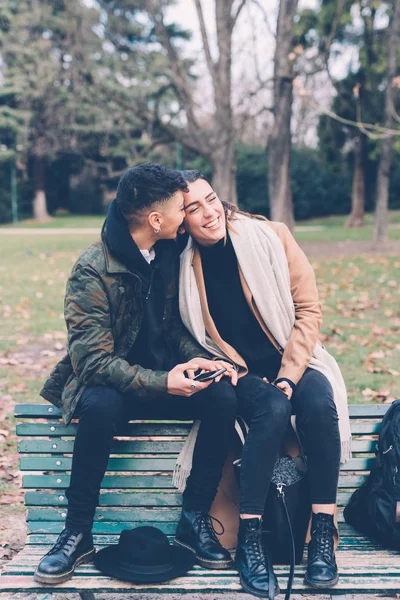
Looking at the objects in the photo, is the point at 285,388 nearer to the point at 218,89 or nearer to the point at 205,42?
the point at 218,89

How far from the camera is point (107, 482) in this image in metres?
3.02

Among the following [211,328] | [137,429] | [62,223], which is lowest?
[62,223]

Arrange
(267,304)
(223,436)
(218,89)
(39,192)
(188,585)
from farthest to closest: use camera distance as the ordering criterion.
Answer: (39,192) → (218,89) → (267,304) → (223,436) → (188,585)

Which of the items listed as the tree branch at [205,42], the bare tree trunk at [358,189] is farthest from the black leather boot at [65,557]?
the bare tree trunk at [358,189]

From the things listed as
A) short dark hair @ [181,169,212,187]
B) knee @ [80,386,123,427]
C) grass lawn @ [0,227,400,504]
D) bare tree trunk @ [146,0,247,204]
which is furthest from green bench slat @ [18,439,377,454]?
bare tree trunk @ [146,0,247,204]

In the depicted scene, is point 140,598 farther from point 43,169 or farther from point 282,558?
point 43,169

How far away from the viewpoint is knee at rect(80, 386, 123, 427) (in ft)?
9.19

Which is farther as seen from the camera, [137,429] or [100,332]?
[137,429]

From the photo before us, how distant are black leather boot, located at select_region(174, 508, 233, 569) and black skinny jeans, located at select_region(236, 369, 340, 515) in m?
0.20

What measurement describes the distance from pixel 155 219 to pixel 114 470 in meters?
1.03

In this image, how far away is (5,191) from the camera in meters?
38.8

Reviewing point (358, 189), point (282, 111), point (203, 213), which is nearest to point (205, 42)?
point (282, 111)

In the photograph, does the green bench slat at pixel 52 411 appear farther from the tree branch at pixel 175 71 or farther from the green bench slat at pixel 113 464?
the tree branch at pixel 175 71

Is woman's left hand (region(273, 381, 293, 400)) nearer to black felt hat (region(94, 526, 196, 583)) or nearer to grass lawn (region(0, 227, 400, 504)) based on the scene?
black felt hat (region(94, 526, 196, 583))
